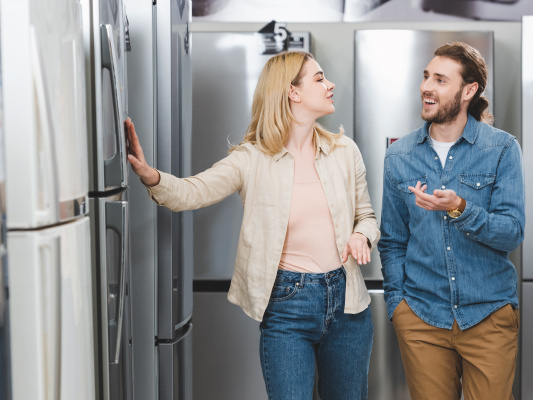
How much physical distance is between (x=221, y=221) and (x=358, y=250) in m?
0.97

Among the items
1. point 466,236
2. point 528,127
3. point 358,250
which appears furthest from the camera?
point 528,127

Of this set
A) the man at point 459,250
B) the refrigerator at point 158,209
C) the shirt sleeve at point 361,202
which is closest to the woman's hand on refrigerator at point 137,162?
the refrigerator at point 158,209

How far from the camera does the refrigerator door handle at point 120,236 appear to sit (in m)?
1.69

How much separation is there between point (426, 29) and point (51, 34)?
6.26ft

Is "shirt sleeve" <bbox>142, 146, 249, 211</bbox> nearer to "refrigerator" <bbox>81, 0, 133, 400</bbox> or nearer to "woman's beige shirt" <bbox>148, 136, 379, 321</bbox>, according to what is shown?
"woman's beige shirt" <bbox>148, 136, 379, 321</bbox>

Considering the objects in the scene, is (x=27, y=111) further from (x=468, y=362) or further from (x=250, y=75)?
(x=250, y=75)

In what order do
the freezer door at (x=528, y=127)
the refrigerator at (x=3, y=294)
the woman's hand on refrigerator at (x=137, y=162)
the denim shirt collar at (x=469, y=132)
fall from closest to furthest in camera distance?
the refrigerator at (x=3, y=294), the woman's hand on refrigerator at (x=137, y=162), the denim shirt collar at (x=469, y=132), the freezer door at (x=528, y=127)

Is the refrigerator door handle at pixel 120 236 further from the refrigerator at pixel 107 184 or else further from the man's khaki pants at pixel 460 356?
the man's khaki pants at pixel 460 356

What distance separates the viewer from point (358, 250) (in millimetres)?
1813

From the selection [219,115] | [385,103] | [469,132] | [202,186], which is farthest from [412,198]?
[219,115]

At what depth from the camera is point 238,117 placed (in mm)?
2693

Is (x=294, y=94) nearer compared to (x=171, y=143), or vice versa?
(x=294, y=94)

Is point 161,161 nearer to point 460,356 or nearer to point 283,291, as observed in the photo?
point 283,291

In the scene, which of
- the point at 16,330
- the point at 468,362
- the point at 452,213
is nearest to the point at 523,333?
the point at 468,362
